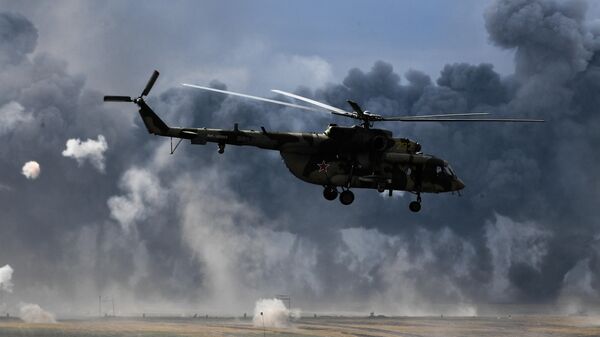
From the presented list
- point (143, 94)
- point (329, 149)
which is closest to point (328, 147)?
point (329, 149)

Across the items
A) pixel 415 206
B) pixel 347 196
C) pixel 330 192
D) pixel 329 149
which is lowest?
pixel 415 206

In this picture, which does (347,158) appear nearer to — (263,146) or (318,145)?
(318,145)

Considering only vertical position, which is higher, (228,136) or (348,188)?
(228,136)

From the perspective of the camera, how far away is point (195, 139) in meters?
86.2

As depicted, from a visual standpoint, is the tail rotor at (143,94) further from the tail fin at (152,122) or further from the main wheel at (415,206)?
the main wheel at (415,206)

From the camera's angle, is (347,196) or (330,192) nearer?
(347,196)

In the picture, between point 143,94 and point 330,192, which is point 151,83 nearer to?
point 143,94

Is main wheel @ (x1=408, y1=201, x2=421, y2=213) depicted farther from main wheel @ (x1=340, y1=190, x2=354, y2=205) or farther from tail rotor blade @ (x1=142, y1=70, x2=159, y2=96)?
tail rotor blade @ (x1=142, y1=70, x2=159, y2=96)

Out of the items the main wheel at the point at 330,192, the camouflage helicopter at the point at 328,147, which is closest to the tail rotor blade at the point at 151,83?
the camouflage helicopter at the point at 328,147

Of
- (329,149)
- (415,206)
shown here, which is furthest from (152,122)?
(415,206)

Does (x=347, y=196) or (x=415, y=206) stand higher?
(x=347, y=196)

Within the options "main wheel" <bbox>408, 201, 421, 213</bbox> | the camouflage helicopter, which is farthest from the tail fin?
"main wheel" <bbox>408, 201, 421, 213</bbox>

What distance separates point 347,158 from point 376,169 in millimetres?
3834

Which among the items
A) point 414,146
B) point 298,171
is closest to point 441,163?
point 414,146
